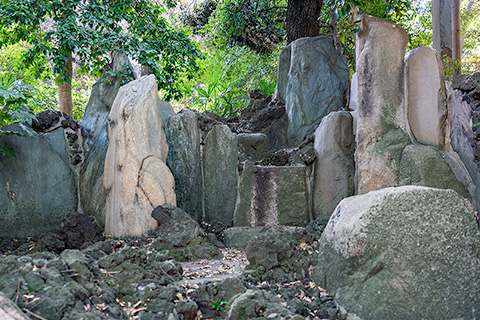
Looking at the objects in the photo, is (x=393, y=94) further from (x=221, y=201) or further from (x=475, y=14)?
(x=475, y=14)

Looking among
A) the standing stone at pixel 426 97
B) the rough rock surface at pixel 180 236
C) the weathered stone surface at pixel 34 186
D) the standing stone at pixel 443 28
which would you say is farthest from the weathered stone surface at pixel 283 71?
the weathered stone surface at pixel 34 186

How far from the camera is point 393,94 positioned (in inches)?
246

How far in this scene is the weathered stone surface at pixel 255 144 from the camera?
7.64 meters

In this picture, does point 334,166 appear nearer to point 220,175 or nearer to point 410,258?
point 220,175

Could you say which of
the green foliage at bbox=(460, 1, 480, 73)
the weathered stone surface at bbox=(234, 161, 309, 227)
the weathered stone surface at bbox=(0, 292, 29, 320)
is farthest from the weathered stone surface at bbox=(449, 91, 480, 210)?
the green foliage at bbox=(460, 1, 480, 73)

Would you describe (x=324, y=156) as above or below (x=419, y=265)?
above

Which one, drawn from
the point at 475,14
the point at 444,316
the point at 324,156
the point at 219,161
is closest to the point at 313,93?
the point at 324,156

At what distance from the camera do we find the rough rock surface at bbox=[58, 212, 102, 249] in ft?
18.7

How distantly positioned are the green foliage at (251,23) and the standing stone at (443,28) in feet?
11.3

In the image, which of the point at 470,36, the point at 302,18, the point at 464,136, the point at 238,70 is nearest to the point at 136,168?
the point at 464,136

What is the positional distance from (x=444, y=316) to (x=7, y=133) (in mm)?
5480

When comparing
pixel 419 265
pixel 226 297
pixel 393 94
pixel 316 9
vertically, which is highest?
pixel 316 9

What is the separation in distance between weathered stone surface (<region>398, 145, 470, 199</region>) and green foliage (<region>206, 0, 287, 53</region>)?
6024 millimetres

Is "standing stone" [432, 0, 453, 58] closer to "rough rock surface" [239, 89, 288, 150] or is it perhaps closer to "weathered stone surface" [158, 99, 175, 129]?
"rough rock surface" [239, 89, 288, 150]
